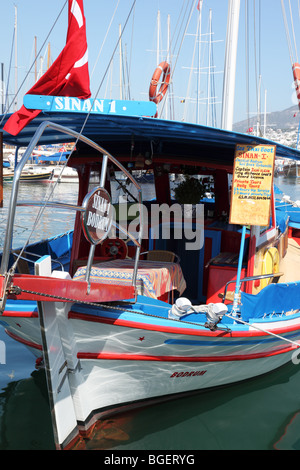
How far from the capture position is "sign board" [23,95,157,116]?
17.0 ft

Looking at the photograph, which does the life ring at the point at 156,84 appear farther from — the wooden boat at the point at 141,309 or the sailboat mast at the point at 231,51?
the wooden boat at the point at 141,309

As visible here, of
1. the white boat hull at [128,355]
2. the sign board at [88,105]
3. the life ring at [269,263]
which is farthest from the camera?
the life ring at [269,263]

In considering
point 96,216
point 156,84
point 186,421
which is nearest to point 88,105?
point 96,216

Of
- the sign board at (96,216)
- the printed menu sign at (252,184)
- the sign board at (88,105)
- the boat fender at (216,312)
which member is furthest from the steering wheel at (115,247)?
the sign board at (88,105)

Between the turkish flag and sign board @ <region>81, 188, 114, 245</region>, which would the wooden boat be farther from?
the turkish flag

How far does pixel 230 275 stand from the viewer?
7.59 meters

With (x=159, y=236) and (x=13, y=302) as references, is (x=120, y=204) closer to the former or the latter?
(x=159, y=236)

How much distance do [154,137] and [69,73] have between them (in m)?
2.09

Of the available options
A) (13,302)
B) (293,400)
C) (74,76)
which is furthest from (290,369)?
(74,76)

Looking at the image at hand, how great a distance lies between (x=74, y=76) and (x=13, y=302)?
8.10 feet

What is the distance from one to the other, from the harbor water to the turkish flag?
125 centimetres

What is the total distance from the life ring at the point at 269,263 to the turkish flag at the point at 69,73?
390 cm

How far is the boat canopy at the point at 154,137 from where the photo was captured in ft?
19.0

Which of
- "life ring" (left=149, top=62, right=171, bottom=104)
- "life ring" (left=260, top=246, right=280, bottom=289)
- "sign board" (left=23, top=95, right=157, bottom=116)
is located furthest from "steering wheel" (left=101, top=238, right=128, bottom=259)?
"sign board" (left=23, top=95, right=157, bottom=116)
